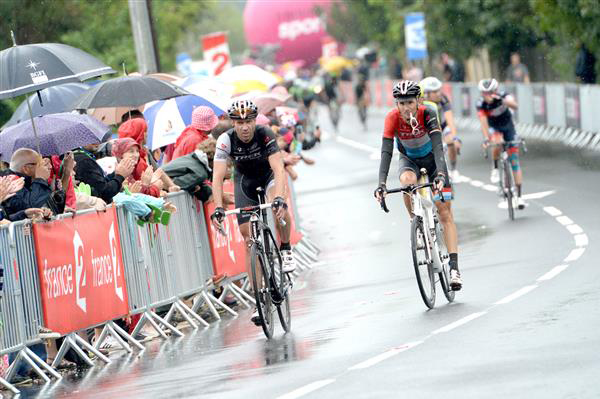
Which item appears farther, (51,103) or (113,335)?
(51,103)

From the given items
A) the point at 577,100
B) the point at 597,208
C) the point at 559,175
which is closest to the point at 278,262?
the point at 597,208

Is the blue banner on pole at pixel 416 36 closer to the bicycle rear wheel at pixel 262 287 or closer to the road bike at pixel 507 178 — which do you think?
the road bike at pixel 507 178

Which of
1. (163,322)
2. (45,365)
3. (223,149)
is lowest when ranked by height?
(163,322)

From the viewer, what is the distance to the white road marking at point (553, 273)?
13828 millimetres

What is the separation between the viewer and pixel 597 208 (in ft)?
65.3

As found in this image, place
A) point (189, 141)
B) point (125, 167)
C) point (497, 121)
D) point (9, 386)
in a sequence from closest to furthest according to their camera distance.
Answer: point (9, 386)
point (125, 167)
point (189, 141)
point (497, 121)

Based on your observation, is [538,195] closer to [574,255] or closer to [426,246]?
[574,255]

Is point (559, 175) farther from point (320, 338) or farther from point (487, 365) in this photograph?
point (487, 365)

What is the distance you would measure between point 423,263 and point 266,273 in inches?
51.4

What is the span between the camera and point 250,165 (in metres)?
13.1

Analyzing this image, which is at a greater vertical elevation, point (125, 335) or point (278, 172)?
point (278, 172)

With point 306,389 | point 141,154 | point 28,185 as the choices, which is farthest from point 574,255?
→ point 306,389

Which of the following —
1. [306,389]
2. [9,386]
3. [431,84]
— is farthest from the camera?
[431,84]

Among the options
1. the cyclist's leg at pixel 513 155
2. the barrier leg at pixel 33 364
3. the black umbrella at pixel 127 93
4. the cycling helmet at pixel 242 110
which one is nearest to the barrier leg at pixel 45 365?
the barrier leg at pixel 33 364
